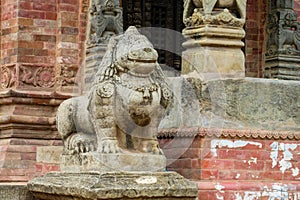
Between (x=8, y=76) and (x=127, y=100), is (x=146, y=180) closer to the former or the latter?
(x=127, y=100)

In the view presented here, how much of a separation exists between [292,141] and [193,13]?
6.15 feet

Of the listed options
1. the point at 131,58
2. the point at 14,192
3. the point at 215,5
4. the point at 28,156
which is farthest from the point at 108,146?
the point at 28,156

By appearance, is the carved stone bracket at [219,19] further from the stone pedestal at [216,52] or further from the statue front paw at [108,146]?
the statue front paw at [108,146]

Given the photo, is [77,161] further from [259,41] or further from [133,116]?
[259,41]

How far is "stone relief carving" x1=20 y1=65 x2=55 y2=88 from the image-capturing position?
46.5ft

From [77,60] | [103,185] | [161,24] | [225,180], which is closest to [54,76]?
[77,60]

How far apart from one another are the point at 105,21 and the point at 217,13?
3.37m

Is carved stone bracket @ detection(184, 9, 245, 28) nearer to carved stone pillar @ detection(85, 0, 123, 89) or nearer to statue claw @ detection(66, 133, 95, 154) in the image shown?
statue claw @ detection(66, 133, 95, 154)

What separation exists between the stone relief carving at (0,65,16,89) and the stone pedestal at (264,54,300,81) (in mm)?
4054

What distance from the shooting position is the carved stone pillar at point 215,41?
1084 cm

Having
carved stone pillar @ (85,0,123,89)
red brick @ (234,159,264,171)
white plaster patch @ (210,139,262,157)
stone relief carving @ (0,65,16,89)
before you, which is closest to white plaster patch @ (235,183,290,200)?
red brick @ (234,159,264,171)

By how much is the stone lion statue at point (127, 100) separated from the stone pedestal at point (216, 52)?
1.12 metres

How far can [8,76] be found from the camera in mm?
14273

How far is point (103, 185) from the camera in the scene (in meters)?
9.05
